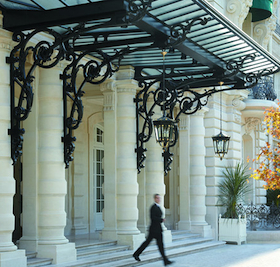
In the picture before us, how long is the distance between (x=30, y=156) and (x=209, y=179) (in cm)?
878

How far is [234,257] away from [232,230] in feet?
11.7

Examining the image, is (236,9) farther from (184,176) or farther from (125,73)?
(125,73)

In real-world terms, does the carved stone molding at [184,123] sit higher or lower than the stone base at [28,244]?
higher

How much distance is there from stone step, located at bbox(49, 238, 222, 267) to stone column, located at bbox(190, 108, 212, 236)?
2.27 feet

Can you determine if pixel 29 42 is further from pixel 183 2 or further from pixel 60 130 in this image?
pixel 183 2

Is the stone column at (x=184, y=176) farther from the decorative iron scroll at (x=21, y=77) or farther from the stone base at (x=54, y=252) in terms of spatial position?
the decorative iron scroll at (x=21, y=77)

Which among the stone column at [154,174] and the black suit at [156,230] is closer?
the black suit at [156,230]

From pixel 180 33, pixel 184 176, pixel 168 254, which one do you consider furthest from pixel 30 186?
pixel 184 176

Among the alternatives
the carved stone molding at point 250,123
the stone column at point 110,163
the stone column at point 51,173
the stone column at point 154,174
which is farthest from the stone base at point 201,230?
the stone column at point 51,173

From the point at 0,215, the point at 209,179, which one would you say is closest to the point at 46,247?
the point at 0,215

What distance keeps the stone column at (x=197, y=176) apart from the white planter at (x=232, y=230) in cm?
48

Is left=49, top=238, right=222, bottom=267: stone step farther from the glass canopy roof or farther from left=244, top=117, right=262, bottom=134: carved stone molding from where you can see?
left=244, top=117, right=262, bottom=134: carved stone molding

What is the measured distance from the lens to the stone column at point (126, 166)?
13.6m

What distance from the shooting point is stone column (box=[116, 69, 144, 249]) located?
13.6 m
